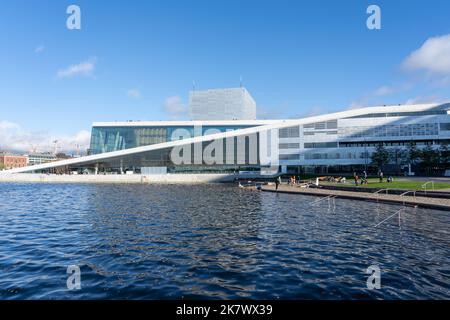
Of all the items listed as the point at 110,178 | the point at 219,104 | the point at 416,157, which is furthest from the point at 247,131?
the point at 219,104

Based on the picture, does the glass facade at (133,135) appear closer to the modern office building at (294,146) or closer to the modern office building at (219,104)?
the modern office building at (294,146)

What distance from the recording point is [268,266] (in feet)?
36.6

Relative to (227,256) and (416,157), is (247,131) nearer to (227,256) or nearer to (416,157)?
(416,157)

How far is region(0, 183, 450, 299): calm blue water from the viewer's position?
904cm

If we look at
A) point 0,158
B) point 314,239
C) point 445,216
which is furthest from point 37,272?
point 0,158

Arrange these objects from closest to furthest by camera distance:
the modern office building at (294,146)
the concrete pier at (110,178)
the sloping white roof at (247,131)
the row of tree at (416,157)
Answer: the row of tree at (416,157)
the modern office building at (294,146)
the sloping white roof at (247,131)
the concrete pier at (110,178)

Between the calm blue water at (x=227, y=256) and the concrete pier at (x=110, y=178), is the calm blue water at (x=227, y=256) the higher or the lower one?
the lower one

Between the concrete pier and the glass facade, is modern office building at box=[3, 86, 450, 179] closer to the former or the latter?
the concrete pier

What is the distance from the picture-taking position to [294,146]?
84.2 m

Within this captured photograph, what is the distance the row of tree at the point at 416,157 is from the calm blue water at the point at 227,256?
190 ft

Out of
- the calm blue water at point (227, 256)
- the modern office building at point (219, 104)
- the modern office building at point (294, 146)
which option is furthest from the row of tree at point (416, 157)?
the modern office building at point (219, 104)

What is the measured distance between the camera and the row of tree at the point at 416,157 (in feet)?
229

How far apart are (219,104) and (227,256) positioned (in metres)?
172
